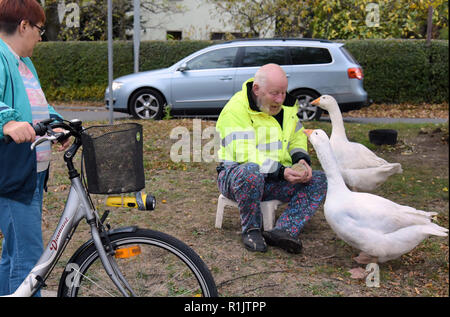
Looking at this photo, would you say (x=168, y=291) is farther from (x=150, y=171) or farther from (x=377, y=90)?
(x=377, y=90)

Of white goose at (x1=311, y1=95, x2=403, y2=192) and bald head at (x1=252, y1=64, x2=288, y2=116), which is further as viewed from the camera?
white goose at (x1=311, y1=95, x2=403, y2=192)

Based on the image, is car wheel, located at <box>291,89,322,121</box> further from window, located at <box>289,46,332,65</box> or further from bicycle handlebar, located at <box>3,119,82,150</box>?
bicycle handlebar, located at <box>3,119,82,150</box>

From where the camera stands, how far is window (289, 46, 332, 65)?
11.4 meters

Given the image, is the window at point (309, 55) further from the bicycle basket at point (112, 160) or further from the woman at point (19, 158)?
the bicycle basket at point (112, 160)

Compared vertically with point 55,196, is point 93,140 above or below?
above

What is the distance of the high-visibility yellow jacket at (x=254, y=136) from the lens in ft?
12.9

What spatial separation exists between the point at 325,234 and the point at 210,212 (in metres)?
1.14

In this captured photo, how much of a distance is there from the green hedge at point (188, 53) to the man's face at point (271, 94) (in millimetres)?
12534

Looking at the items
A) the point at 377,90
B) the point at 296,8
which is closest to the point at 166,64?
the point at 296,8

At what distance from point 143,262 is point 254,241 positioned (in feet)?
4.46

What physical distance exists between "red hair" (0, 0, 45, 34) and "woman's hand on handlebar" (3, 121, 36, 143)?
2.16 feet

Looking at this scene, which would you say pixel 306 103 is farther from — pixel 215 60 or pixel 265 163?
pixel 265 163

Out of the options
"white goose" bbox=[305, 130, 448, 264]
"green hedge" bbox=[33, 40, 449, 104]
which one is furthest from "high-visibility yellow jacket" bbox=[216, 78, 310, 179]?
"green hedge" bbox=[33, 40, 449, 104]

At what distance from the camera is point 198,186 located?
19.0ft
